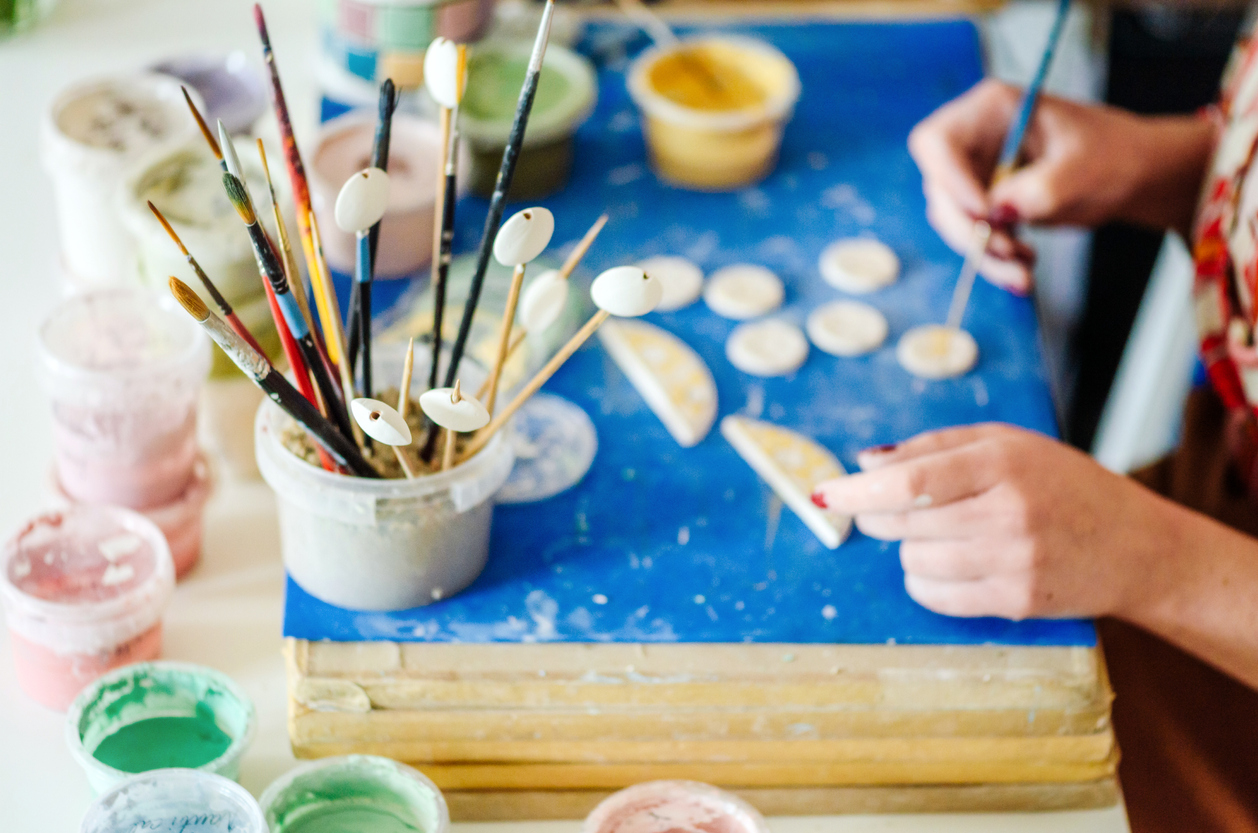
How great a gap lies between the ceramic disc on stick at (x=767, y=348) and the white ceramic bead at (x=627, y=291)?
0.36 meters

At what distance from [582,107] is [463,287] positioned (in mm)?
258

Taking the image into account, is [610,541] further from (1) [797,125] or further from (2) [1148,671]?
(1) [797,125]

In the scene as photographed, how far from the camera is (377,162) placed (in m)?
0.66

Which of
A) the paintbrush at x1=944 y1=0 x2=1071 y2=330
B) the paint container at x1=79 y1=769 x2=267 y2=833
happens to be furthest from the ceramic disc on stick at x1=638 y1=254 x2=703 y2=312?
the paint container at x1=79 y1=769 x2=267 y2=833

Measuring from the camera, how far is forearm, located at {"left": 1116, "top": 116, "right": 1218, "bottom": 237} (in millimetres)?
1130

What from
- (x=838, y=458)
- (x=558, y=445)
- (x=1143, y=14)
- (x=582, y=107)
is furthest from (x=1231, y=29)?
(x=558, y=445)

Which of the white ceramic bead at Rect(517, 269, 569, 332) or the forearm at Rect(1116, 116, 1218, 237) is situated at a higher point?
the white ceramic bead at Rect(517, 269, 569, 332)

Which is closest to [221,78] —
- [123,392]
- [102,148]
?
[102,148]

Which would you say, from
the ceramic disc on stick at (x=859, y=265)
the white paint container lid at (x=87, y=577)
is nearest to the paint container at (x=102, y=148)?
the white paint container lid at (x=87, y=577)

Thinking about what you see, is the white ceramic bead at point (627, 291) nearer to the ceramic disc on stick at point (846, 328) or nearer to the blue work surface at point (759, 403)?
Result: the blue work surface at point (759, 403)

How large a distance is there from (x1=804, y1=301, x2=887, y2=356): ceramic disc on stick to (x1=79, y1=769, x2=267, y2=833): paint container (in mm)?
593

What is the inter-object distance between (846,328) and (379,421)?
54 cm

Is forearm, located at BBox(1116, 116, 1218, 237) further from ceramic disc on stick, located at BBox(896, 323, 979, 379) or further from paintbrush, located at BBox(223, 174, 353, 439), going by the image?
paintbrush, located at BBox(223, 174, 353, 439)

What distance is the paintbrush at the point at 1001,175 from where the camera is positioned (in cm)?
Answer: 102
